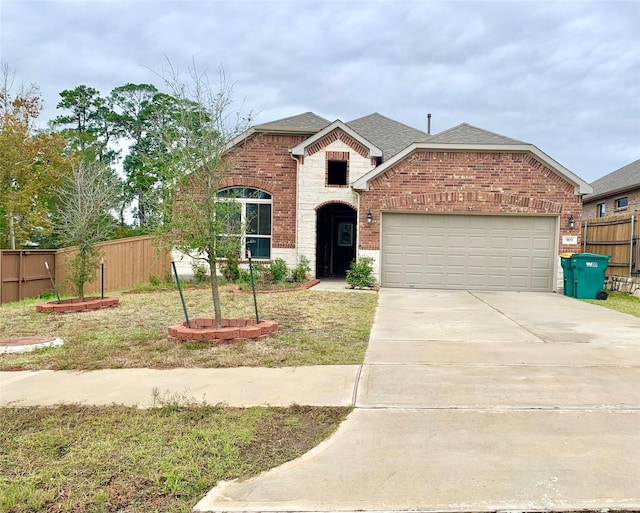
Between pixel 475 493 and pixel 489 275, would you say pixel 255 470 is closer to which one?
pixel 475 493

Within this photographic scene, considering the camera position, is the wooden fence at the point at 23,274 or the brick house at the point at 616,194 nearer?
the wooden fence at the point at 23,274

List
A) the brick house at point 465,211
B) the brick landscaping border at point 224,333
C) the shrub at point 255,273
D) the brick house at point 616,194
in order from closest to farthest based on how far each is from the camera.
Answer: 1. the brick landscaping border at point 224,333
2. the brick house at point 465,211
3. the shrub at point 255,273
4. the brick house at point 616,194

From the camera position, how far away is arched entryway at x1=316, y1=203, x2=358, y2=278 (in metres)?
18.5

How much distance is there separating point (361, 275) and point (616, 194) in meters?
14.7

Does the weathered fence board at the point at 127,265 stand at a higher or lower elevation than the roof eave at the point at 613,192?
lower

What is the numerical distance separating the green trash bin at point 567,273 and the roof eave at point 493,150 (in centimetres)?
211

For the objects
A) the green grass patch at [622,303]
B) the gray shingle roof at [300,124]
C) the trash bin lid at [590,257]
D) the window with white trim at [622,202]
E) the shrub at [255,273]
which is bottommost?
the green grass patch at [622,303]

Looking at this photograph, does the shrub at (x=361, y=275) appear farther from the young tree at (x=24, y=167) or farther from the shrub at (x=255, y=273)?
the young tree at (x=24, y=167)

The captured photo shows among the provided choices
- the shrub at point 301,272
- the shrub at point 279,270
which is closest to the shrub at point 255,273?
the shrub at point 279,270

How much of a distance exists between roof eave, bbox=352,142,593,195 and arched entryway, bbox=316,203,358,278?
396 centimetres

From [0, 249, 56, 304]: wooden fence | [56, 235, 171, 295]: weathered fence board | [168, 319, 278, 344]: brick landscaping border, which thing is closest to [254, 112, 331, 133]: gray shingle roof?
[56, 235, 171, 295]: weathered fence board

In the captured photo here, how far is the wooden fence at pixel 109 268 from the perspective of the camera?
15.0 m

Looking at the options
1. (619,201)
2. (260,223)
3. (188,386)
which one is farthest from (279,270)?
(619,201)

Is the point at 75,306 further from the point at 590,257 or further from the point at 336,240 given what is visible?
the point at 590,257
